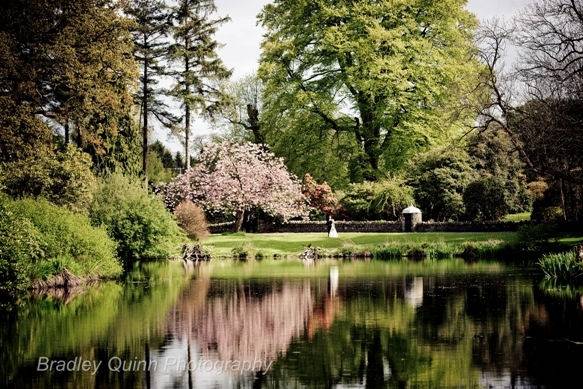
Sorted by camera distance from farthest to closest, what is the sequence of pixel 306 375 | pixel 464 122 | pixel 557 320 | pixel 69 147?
pixel 464 122, pixel 69 147, pixel 557 320, pixel 306 375

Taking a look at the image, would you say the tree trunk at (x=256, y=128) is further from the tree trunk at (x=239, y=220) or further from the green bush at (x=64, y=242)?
the green bush at (x=64, y=242)

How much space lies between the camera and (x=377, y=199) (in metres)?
46.1

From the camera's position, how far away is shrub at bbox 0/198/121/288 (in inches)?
779

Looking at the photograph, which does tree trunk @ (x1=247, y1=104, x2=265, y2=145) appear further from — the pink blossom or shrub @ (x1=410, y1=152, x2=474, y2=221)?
shrub @ (x1=410, y1=152, x2=474, y2=221)

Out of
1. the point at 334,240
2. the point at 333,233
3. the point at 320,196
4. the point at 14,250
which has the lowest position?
the point at 334,240

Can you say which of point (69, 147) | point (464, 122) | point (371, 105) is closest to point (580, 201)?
point (464, 122)

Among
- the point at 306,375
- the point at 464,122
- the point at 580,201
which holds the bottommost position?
the point at 306,375

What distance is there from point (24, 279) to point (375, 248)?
773 inches

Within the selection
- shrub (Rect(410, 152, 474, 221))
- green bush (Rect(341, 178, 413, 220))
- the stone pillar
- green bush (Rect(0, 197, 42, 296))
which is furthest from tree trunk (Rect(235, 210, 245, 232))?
green bush (Rect(0, 197, 42, 296))

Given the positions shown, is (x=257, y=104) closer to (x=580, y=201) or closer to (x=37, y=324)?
(x=580, y=201)

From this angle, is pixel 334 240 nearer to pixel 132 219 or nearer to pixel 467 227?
pixel 467 227

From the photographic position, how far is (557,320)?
1475 centimetres

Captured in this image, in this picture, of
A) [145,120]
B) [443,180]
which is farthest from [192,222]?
[443,180]

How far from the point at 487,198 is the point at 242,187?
14097 millimetres
